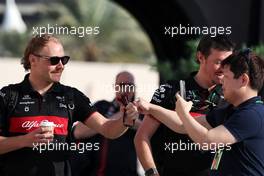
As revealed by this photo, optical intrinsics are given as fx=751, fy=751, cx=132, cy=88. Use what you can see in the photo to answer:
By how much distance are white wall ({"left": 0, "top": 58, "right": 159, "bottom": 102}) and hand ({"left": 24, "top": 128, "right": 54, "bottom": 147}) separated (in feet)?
46.3

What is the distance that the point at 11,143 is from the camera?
477cm

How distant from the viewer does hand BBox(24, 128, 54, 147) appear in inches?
183

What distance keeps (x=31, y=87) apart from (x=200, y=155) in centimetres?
128

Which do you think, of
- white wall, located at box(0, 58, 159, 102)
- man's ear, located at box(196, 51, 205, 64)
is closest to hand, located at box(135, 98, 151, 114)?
man's ear, located at box(196, 51, 205, 64)

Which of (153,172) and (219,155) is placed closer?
(219,155)


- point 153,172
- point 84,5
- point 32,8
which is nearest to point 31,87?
point 153,172

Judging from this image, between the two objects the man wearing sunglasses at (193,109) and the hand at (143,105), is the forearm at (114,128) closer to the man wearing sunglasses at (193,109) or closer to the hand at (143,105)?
the man wearing sunglasses at (193,109)

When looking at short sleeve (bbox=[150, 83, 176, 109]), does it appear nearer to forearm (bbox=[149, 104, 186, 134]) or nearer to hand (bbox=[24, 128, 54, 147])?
forearm (bbox=[149, 104, 186, 134])

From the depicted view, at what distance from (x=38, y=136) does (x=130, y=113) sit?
1.97 ft

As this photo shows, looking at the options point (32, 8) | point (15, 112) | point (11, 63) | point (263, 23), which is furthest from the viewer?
point (32, 8)

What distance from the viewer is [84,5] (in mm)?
35062

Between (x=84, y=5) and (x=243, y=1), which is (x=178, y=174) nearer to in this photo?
(x=243, y=1)

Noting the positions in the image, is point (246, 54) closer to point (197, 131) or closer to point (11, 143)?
point (197, 131)

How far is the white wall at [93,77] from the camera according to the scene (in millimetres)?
20534
